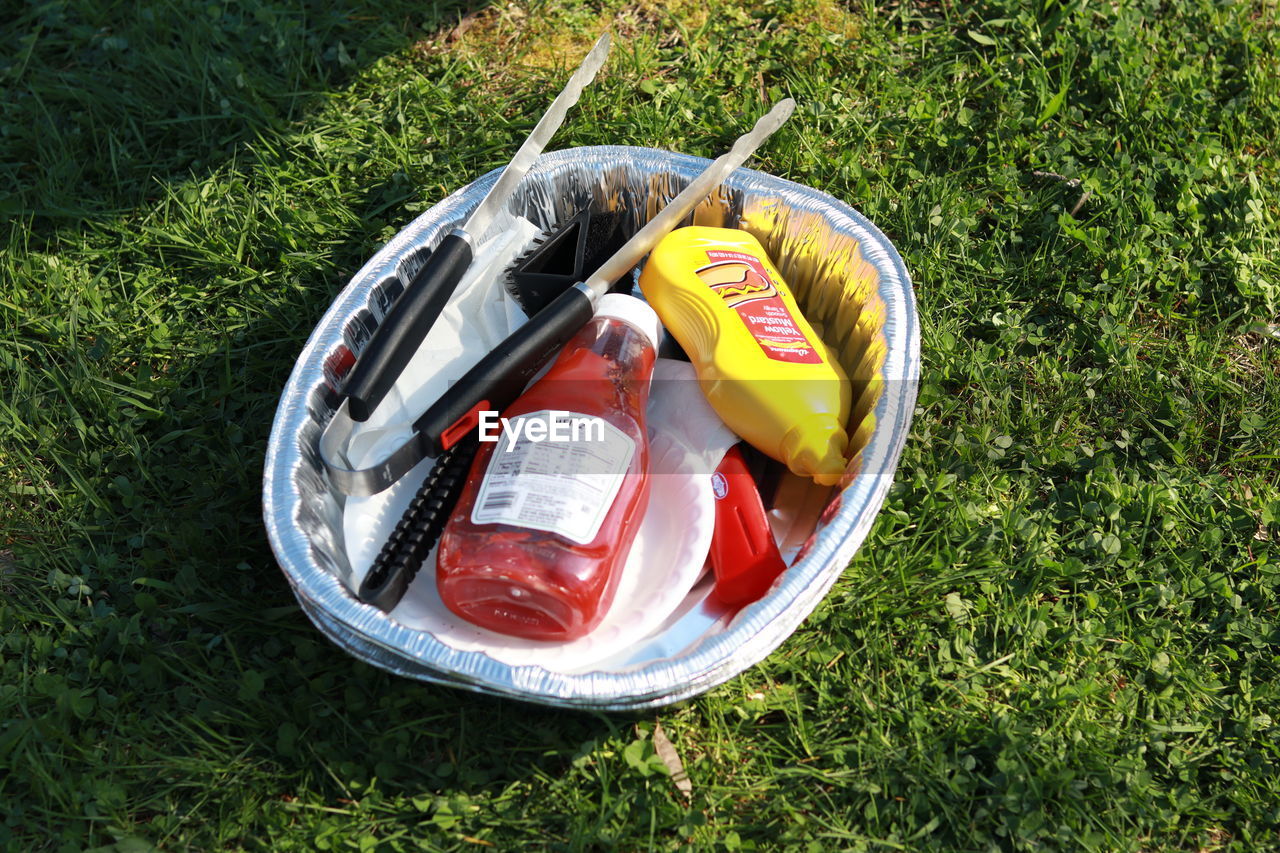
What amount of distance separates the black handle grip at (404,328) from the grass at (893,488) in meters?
0.38

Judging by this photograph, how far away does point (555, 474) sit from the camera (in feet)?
4.30

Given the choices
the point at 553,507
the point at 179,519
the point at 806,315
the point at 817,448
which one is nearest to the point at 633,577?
the point at 553,507

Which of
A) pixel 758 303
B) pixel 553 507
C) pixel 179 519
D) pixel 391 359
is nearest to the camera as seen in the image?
pixel 553 507

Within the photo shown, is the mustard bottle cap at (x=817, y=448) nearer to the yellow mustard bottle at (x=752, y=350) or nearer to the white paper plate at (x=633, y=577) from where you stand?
the yellow mustard bottle at (x=752, y=350)

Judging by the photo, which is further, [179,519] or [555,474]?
[179,519]

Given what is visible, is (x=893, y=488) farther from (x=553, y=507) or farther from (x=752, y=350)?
(x=553, y=507)

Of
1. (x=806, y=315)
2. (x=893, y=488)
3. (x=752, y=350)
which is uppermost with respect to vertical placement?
(x=752, y=350)

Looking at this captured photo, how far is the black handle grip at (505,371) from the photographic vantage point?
135 cm

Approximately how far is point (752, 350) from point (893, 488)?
0.36 meters

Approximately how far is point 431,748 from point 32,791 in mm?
505

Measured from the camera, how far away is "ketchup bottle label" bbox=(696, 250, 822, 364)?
1467 mm

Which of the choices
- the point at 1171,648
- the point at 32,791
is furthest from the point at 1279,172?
the point at 32,791

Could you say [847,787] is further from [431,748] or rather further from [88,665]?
[88,665]

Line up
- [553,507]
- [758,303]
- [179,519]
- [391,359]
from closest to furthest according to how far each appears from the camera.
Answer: [553,507] → [391,359] → [758,303] → [179,519]
